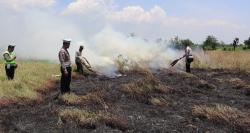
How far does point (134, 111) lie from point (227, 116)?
2543mm

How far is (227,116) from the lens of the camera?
12406mm

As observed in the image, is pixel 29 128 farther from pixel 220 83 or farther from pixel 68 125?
pixel 220 83

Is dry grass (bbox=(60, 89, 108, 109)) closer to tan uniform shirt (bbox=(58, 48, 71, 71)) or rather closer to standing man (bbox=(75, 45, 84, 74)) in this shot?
tan uniform shirt (bbox=(58, 48, 71, 71))

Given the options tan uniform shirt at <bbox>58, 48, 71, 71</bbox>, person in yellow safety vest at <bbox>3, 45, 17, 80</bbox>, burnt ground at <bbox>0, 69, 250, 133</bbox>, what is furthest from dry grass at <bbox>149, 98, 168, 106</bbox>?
person in yellow safety vest at <bbox>3, 45, 17, 80</bbox>

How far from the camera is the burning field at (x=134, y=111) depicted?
11.5 m

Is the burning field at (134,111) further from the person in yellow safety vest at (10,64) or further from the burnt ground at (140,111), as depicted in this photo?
the person in yellow safety vest at (10,64)

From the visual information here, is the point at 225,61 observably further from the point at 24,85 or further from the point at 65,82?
the point at 65,82

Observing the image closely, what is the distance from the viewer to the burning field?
11.5 metres

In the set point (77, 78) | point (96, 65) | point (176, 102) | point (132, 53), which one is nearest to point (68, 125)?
point (176, 102)

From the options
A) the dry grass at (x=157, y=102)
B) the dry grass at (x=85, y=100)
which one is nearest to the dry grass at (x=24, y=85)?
the dry grass at (x=85, y=100)

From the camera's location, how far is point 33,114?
42.6 feet

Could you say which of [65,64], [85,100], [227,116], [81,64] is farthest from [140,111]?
[81,64]

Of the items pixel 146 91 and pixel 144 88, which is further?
pixel 144 88

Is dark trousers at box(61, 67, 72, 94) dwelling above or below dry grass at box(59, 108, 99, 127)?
above
